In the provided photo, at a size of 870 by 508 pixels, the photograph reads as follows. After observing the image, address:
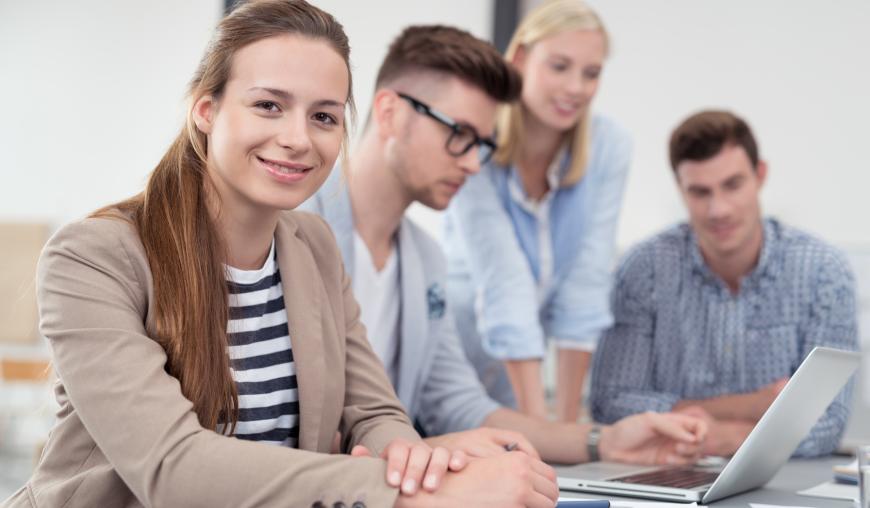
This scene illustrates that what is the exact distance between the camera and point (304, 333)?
4.85 feet

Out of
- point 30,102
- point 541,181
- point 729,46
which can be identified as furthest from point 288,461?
point 30,102

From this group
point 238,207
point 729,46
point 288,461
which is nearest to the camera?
point 288,461

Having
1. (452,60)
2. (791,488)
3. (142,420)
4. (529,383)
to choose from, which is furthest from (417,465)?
(529,383)

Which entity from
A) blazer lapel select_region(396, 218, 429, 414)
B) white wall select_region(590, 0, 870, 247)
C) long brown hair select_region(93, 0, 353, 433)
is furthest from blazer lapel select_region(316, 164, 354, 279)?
white wall select_region(590, 0, 870, 247)

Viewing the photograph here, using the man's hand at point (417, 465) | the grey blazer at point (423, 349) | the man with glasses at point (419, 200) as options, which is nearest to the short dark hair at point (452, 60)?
the man with glasses at point (419, 200)

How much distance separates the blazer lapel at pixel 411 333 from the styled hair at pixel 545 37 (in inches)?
25.0

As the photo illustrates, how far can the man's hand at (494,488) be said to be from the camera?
1188mm

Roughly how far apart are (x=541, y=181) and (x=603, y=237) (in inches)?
9.0

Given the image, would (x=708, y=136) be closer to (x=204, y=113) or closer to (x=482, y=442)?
(x=482, y=442)

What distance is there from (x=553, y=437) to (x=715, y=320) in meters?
1.02

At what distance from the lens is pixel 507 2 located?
5.31 metres

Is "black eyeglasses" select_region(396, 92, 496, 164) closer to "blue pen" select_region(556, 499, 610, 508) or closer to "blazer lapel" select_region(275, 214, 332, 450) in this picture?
"blazer lapel" select_region(275, 214, 332, 450)

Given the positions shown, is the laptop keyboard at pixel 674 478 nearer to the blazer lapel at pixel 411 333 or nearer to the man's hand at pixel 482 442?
the man's hand at pixel 482 442

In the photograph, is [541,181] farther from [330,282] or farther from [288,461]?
[288,461]
